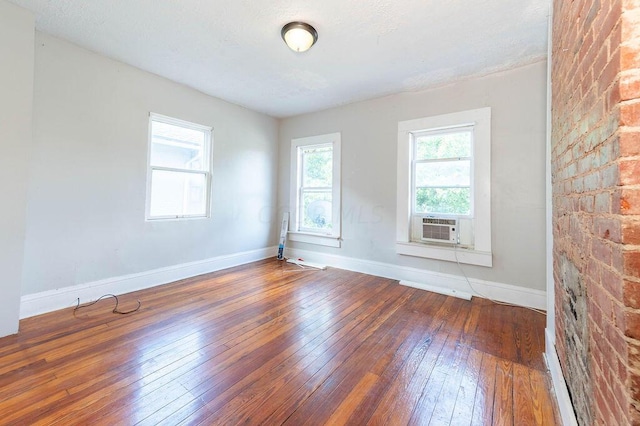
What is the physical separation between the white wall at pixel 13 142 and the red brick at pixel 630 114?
3.55 m

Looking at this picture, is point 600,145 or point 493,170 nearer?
point 600,145

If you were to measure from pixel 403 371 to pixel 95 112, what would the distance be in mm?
3749

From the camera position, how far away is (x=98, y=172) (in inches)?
110

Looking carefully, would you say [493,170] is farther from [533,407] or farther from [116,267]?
[116,267]

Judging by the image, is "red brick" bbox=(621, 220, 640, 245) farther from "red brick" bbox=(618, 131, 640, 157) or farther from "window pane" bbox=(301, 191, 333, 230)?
"window pane" bbox=(301, 191, 333, 230)

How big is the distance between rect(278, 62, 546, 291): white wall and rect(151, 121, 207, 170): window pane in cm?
191

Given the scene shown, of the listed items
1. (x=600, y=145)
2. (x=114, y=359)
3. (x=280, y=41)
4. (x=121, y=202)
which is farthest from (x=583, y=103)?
(x=121, y=202)

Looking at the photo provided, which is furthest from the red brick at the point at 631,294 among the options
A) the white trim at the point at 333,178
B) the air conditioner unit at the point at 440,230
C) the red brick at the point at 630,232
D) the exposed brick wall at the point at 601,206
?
the white trim at the point at 333,178

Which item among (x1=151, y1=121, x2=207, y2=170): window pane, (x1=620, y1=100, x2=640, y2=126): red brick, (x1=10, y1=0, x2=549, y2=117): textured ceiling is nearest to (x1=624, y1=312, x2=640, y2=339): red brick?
(x1=620, y1=100, x2=640, y2=126): red brick

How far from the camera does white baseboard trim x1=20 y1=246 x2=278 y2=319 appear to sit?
2434 mm

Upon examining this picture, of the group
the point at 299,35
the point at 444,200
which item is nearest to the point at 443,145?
the point at 444,200

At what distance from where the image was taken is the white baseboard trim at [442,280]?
9.27ft

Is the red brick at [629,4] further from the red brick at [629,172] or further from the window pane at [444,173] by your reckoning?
the window pane at [444,173]

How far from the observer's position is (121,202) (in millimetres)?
3004
